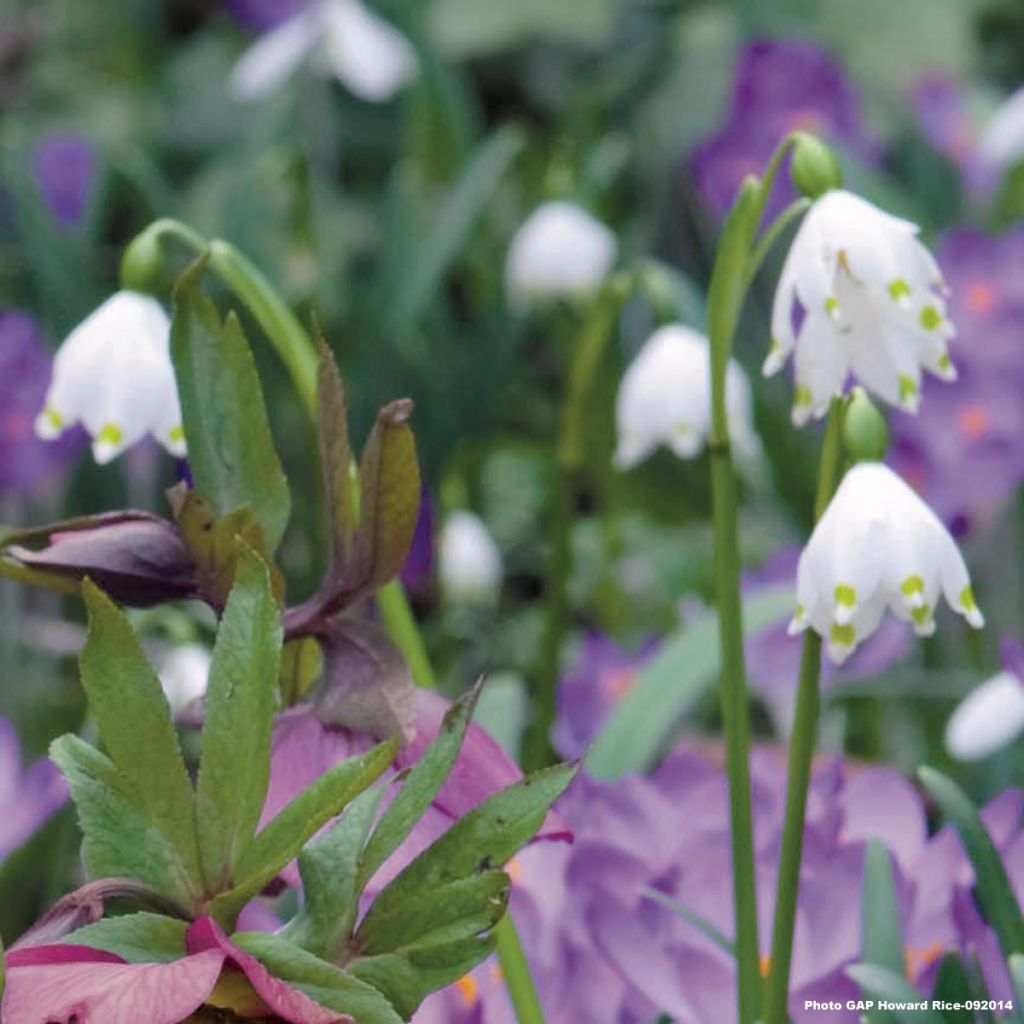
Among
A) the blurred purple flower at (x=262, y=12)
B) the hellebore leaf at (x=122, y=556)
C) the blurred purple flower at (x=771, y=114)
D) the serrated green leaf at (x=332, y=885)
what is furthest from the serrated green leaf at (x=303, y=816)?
the blurred purple flower at (x=262, y=12)

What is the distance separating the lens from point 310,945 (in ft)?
1.60

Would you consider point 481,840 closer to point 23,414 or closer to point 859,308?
point 859,308

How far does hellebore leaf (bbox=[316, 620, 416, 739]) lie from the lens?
556 mm

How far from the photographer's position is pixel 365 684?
1.85 ft

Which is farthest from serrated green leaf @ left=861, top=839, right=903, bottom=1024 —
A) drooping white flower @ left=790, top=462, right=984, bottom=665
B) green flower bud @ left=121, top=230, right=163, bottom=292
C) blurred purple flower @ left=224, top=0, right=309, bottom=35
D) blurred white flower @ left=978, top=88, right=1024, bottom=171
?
blurred purple flower @ left=224, top=0, right=309, bottom=35

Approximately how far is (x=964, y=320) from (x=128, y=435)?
109 centimetres

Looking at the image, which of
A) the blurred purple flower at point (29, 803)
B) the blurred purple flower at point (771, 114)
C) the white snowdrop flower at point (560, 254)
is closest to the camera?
the blurred purple flower at point (29, 803)

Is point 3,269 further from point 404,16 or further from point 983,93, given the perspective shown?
point 983,93

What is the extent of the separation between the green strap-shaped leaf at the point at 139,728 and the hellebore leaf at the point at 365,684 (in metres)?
0.08

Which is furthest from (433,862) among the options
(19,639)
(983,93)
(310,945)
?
(983,93)

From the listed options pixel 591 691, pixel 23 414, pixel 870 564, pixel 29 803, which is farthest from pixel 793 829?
pixel 23 414

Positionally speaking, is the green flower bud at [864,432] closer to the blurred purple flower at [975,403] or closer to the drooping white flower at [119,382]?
the drooping white flower at [119,382]

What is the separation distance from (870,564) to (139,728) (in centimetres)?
22

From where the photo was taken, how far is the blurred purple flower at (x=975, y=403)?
65.3 inches
